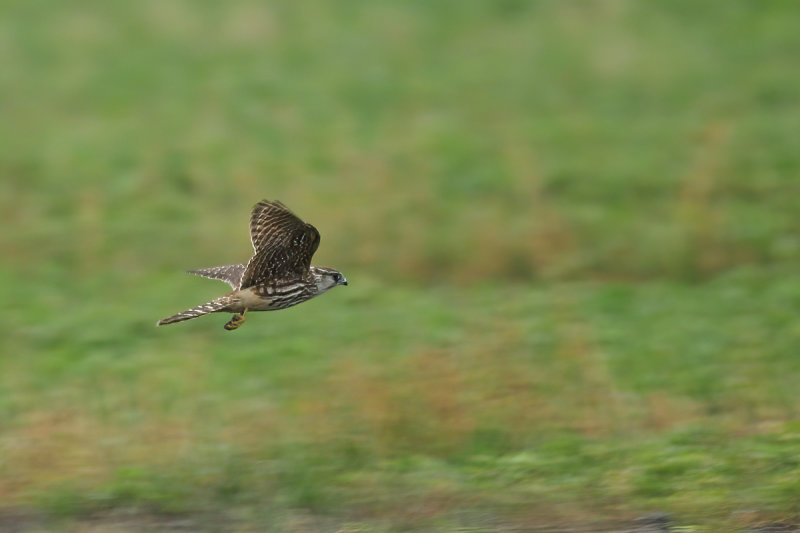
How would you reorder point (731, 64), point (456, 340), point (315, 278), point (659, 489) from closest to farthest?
1. point (315, 278)
2. point (659, 489)
3. point (456, 340)
4. point (731, 64)

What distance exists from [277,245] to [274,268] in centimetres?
15

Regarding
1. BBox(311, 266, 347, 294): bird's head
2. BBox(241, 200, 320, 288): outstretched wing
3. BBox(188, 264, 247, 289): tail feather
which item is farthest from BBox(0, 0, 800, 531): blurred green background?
BBox(241, 200, 320, 288): outstretched wing

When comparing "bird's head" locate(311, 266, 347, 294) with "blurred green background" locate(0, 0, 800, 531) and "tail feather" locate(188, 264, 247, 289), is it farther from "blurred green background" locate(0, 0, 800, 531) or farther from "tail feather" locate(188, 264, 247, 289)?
"blurred green background" locate(0, 0, 800, 531)

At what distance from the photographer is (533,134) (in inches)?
531

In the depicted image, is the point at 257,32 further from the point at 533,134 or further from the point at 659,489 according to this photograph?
the point at 659,489

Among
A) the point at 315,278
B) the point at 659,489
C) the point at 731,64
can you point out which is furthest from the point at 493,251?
the point at 731,64

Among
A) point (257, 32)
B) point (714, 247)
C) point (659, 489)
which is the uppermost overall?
point (257, 32)

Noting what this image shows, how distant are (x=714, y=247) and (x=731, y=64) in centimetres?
497

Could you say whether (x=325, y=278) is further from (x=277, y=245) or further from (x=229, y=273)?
(x=229, y=273)

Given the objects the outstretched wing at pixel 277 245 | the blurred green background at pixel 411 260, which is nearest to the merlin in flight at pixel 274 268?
the outstretched wing at pixel 277 245

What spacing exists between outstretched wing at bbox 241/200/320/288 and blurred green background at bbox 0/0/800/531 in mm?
1566

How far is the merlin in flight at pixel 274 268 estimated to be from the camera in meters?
6.00

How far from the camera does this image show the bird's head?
636 cm

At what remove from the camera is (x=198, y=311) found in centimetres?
581
